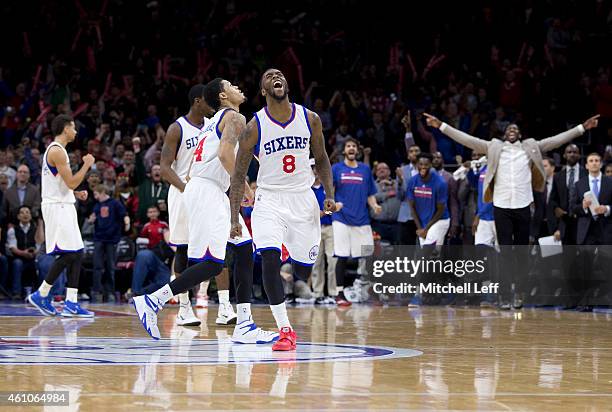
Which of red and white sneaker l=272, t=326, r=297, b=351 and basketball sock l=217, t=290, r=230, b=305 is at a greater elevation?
basketball sock l=217, t=290, r=230, b=305

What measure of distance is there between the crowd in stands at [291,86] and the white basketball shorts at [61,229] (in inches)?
142

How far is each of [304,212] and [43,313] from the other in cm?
482

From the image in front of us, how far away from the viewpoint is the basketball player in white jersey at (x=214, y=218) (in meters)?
8.81

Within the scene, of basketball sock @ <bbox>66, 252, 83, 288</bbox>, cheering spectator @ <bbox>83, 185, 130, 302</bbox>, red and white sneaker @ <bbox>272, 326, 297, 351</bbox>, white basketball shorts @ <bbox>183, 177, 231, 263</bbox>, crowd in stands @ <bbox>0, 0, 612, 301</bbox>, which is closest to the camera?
red and white sneaker @ <bbox>272, 326, 297, 351</bbox>

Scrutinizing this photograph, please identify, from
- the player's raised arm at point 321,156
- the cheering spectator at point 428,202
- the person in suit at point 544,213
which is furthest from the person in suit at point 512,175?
the player's raised arm at point 321,156

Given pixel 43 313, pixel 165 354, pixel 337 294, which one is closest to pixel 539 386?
pixel 165 354

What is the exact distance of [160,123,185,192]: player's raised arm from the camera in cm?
1086

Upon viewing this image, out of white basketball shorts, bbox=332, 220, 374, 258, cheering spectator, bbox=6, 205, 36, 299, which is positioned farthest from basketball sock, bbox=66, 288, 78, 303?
white basketball shorts, bbox=332, 220, 374, 258

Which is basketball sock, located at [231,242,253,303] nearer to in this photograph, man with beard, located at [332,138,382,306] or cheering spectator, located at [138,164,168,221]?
man with beard, located at [332,138,382,306]

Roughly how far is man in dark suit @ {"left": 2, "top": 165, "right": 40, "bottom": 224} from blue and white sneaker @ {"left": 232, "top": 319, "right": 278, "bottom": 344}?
866cm

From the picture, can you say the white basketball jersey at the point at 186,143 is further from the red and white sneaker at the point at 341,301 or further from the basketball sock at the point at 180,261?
the red and white sneaker at the point at 341,301

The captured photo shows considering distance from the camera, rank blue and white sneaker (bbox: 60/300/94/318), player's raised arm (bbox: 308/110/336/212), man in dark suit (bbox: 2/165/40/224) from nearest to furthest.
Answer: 1. player's raised arm (bbox: 308/110/336/212)
2. blue and white sneaker (bbox: 60/300/94/318)
3. man in dark suit (bbox: 2/165/40/224)

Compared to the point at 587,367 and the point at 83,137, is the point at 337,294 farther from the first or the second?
the point at 587,367

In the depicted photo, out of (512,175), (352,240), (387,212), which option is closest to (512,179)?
(512,175)
